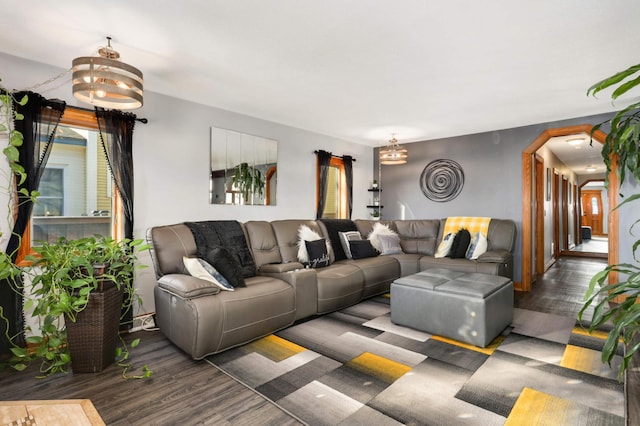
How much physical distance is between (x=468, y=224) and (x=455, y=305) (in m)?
2.54

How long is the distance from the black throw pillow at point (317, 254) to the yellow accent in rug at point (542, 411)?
95.0 inches

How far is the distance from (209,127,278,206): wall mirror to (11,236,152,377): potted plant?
5.82 feet

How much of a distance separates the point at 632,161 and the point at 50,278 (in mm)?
3333

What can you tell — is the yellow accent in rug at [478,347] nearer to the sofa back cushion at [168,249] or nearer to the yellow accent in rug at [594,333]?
the yellow accent in rug at [594,333]

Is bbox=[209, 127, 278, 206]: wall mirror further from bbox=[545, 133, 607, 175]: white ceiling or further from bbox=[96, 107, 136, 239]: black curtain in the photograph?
bbox=[545, 133, 607, 175]: white ceiling

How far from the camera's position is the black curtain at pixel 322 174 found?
551 cm

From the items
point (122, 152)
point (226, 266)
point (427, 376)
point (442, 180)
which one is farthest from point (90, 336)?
point (442, 180)

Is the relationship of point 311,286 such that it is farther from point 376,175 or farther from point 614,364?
point 376,175

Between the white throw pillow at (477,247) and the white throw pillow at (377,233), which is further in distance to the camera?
the white throw pillow at (377,233)

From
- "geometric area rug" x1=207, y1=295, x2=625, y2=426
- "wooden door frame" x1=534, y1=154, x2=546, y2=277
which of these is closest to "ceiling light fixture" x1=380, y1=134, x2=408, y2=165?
"wooden door frame" x1=534, y1=154, x2=546, y2=277

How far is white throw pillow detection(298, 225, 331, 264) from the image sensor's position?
13.5 ft

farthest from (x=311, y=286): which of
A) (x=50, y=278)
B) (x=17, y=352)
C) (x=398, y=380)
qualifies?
(x=17, y=352)

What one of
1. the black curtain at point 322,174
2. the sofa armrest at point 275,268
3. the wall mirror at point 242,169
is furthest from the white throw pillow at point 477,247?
the wall mirror at point 242,169

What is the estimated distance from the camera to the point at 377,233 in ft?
17.1
